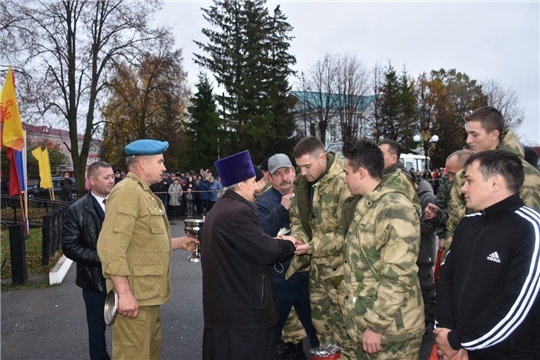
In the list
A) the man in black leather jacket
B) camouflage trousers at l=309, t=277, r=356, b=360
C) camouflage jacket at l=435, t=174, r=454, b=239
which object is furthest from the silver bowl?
camouflage jacket at l=435, t=174, r=454, b=239

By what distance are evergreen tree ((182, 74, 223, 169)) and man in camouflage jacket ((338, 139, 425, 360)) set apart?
110 ft

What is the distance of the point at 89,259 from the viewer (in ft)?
14.8

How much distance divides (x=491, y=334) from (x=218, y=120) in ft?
114

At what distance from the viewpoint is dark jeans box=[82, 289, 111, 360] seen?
4.47m

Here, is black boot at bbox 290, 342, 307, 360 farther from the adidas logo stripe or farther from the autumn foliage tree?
the autumn foliage tree

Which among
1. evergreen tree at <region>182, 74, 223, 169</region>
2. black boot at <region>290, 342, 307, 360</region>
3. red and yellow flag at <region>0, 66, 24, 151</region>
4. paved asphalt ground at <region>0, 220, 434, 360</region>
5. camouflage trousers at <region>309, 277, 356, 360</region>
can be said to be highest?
evergreen tree at <region>182, 74, 223, 169</region>

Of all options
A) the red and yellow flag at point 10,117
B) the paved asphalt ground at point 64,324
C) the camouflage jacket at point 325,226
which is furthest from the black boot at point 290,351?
the red and yellow flag at point 10,117

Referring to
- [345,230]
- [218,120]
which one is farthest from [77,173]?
[345,230]

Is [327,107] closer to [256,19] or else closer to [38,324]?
[256,19]

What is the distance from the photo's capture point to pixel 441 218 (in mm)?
5773

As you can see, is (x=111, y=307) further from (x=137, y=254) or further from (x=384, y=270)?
(x=384, y=270)

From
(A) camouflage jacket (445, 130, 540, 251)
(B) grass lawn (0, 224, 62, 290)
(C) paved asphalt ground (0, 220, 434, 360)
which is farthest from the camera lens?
(B) grass lawn (0, 224, 62, 290)

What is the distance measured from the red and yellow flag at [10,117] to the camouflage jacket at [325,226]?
7565 mm

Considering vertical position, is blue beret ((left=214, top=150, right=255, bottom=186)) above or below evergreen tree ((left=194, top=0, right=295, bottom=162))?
below
